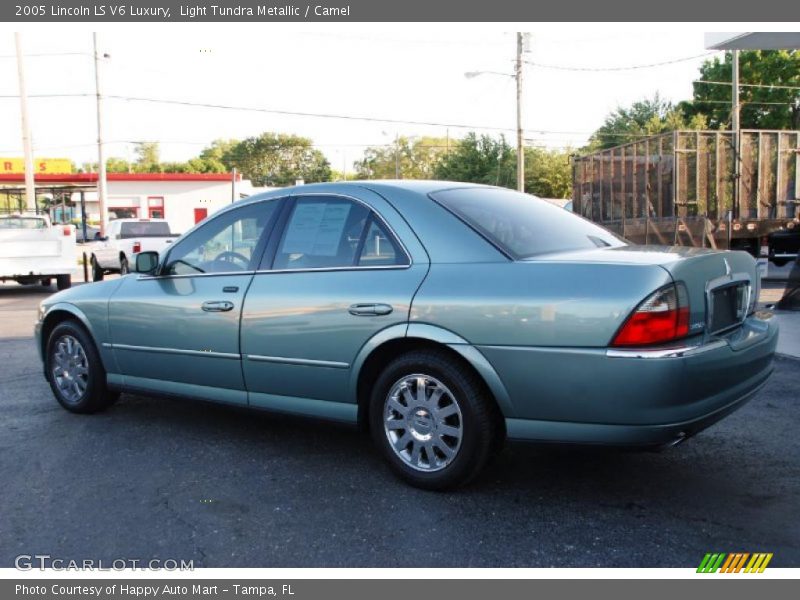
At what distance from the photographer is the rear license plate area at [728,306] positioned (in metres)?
3.68

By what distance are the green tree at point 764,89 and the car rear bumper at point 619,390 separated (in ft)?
124

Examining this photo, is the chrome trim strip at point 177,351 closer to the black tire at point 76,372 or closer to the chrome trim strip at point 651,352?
the black tire at point 76,372

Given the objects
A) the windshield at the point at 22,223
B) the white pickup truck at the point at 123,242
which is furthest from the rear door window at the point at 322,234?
→ the white pickup truck at the point at 123,242

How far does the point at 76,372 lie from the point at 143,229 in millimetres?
15668

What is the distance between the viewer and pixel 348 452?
4695 mm

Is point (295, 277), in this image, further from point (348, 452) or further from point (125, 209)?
point (125, 209)

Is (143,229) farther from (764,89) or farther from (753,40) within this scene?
(764,89)

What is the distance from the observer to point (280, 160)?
88.0m

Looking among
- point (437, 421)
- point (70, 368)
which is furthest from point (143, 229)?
point (437, 421)

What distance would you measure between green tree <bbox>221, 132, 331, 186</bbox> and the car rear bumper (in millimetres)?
83798

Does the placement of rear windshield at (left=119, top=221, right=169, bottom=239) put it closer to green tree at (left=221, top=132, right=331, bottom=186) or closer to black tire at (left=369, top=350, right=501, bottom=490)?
black tire at (left=369, top=350, right=501, bottom=490)

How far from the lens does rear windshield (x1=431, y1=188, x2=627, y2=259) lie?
3.98 meters

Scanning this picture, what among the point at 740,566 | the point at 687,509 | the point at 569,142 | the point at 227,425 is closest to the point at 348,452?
the point at 227,425

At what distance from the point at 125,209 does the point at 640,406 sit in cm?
4773
